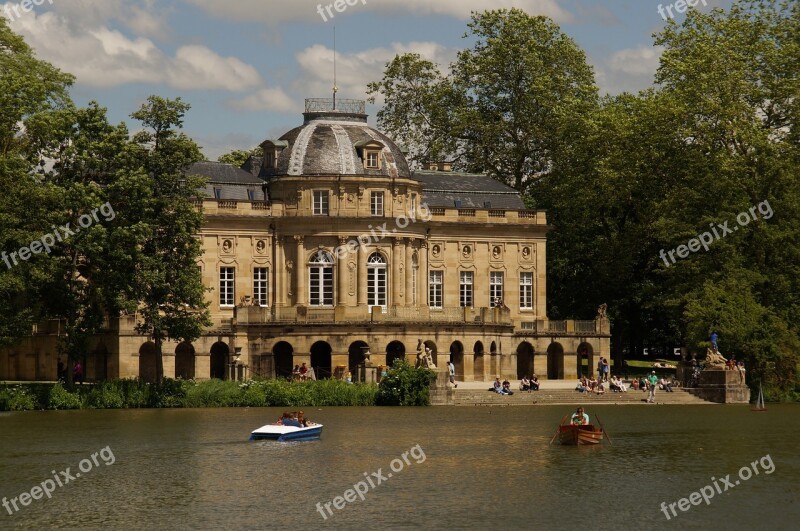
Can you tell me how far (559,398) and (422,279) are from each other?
1788cm

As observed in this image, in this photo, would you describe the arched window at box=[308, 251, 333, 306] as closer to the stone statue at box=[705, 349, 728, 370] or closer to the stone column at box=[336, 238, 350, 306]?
the stone column at box=[336, 238, 350, 306]

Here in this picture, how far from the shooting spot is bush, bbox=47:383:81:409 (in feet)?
242

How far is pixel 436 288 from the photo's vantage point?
97562 millimetres

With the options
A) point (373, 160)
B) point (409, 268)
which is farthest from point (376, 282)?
point (373, 160)

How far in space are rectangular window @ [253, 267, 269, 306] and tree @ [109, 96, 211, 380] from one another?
16.7 m

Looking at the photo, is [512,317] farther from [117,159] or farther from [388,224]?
[117,159]

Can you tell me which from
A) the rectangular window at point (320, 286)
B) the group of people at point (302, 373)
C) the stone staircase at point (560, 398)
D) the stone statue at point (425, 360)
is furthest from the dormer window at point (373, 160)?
the stone staircase at point (560, 398)

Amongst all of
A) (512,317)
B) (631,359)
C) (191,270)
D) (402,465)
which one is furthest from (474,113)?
(402,465)

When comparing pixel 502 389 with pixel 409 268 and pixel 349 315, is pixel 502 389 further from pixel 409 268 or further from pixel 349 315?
pixel 409 268

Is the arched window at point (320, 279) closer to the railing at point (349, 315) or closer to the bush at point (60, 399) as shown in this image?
the railing at point (349, 315)

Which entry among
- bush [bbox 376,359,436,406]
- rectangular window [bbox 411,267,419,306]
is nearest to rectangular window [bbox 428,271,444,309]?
rectangular window [bbox 411,267,419,306]

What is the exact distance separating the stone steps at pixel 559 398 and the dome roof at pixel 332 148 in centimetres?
1779

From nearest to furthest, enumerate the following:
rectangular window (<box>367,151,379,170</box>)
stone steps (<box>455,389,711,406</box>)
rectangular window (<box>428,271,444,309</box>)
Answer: stone steps (<box>455,389,711,406</box>) < rectangular window (<box>367,151,379,170</box>) < rectangular window (<box>428,271,444,309</box>)

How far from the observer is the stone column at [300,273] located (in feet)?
304
